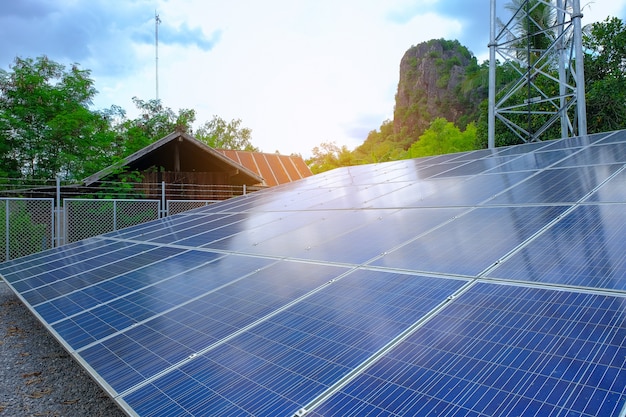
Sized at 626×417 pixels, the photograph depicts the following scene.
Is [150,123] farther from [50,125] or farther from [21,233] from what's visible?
[21,233]

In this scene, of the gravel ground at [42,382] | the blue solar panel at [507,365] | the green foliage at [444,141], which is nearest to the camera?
the blue solar panel at [507,365]

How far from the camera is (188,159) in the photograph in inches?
812

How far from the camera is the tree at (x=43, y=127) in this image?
19953 mm

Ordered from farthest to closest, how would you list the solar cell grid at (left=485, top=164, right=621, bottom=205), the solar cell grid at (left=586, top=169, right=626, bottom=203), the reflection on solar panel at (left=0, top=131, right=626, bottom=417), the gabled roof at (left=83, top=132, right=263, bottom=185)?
the gabled roof at (left=83, top=132, right=263, bottom=185), the solar cell grid at (left=485, top=164, right=621, bottom=205), the solar cell grid at (left=586, top=169, right=626, bottom=203), the reflection on solar panel at (left=0, top=131, right=626, bottom=417)

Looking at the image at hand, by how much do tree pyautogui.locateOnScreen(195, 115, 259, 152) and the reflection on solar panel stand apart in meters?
69.5

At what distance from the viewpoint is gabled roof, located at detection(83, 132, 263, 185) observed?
1812 centimetres

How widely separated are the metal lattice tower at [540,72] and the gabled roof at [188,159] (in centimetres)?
1096

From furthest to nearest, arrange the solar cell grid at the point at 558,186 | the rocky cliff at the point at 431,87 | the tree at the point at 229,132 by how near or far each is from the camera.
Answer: the tree at the point at 229,132
the rocky cliff at the point at 431,87
the solar cell grid at the point at 558,186

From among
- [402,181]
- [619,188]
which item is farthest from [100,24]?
[619,188]

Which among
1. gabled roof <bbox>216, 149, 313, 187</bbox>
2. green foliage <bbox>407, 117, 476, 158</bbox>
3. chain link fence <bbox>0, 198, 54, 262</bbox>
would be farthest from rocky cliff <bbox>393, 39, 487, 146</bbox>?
chain link fence <bbox>0, 198, 54, 262</bbox>

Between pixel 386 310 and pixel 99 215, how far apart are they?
508 inches

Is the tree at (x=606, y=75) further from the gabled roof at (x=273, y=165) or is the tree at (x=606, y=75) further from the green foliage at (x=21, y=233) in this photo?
the green foliage at (x=21, y=233)

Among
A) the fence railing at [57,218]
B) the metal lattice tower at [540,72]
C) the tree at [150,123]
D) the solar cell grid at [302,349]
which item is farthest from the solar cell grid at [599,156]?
the tree at [150,123]

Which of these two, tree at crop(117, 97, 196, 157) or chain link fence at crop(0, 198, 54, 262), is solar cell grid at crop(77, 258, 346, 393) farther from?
tree at crop(117, 97, 196, 157)
